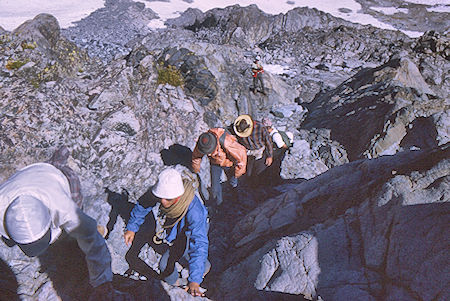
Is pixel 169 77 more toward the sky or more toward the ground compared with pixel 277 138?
more toward the sky

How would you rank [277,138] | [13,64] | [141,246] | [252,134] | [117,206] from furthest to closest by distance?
[13,64] < [277,138] < [252,134] < [117,206] < [141,246]

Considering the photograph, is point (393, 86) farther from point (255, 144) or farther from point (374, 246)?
point (374, 246)

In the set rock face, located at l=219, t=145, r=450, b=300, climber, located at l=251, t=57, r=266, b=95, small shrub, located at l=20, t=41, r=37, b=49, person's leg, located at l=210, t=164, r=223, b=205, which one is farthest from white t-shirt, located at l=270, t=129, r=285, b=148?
small shrub, located at l=20, t=41, r=37, b=49

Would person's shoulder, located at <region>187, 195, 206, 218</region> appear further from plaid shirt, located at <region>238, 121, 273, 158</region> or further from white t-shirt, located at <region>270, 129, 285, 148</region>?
white t-shirt, located at <region>270, 129, 285, 148</region>

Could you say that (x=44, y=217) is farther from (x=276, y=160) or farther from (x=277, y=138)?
(x=276, y=160)

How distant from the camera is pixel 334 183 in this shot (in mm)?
4977

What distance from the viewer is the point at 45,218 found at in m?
2.92

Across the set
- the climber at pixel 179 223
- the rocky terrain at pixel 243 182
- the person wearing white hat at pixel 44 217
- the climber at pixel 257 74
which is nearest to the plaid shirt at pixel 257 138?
the rocky terrain at pixel 243 182

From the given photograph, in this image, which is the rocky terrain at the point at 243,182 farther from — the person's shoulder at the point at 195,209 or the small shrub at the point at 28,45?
the person's shoulder at the point at 195,209

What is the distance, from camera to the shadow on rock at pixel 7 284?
3.53 m

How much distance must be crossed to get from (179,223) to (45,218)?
6.45ft

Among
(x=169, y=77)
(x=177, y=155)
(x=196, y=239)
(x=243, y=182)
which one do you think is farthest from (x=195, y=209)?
(x=169, y=77)

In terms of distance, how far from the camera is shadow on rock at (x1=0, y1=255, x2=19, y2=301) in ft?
11.6

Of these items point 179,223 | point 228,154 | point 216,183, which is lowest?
point 216,183
